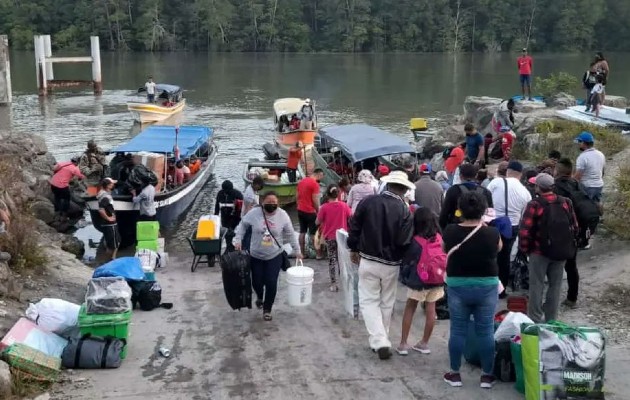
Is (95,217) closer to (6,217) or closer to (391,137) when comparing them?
(6,217)

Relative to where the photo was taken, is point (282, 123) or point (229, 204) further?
point (282, 123)

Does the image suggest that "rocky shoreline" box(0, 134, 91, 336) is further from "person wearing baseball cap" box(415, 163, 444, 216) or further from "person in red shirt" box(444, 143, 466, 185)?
"person in red shirt" box(444, 143, 466, 185)

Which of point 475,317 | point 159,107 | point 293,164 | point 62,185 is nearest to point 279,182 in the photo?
point 293,164

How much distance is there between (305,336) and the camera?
7.39 m

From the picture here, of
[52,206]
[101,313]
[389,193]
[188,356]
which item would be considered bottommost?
[52,206]

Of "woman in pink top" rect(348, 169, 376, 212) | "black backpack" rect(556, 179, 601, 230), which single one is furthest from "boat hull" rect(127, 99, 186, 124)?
"black backpack" rect(556, 179, 601, 230)

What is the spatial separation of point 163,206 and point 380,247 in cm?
1042

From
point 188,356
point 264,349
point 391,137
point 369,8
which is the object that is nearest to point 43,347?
point 188,356

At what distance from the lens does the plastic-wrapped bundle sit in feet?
22.0

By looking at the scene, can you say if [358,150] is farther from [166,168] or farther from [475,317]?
[475,317]

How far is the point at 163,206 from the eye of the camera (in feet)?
52.2

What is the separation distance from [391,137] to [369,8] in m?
73.2

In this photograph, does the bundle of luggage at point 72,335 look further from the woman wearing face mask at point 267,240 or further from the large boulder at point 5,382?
the woman wearing face mask at point 267,240

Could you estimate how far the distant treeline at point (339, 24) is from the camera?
82.6m
